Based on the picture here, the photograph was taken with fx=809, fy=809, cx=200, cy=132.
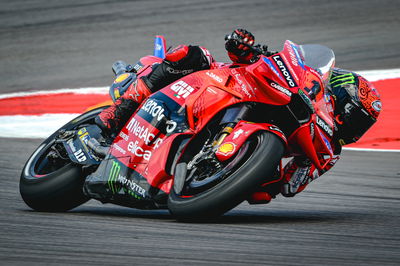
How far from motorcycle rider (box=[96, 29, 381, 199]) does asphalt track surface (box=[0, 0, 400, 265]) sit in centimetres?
32

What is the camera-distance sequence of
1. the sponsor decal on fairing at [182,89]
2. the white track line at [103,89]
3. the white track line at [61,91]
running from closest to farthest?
the sponsor decal on fairing at [182,89]
the white track line at [103,89]
the white track line at [61,91]

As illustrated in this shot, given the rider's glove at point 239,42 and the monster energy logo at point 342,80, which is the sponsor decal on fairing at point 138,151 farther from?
the monster energy logo at point 342,80

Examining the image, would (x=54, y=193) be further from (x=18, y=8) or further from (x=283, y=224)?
(x=18, y=8)

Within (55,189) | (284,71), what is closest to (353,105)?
(284,71)

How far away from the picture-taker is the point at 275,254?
12.6 ft

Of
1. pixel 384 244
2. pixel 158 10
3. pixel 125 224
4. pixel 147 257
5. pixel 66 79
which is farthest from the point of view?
pixel 158 10

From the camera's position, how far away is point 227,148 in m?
4.55

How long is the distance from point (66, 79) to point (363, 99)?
25.0ft

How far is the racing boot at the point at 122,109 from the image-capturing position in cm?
553

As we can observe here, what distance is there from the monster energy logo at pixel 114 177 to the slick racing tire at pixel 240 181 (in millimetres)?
744

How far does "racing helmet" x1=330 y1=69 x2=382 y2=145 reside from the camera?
520 centimetres

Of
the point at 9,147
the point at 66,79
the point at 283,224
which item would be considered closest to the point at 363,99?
the point at 283,224

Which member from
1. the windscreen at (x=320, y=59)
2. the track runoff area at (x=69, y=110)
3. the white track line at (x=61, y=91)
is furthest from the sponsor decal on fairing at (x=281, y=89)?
the white track line at (x=61, y=91)

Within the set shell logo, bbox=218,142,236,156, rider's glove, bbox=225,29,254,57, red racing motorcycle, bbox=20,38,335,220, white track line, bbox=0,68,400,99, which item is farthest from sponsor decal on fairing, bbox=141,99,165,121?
white track line, bbox=0,68,400,99
